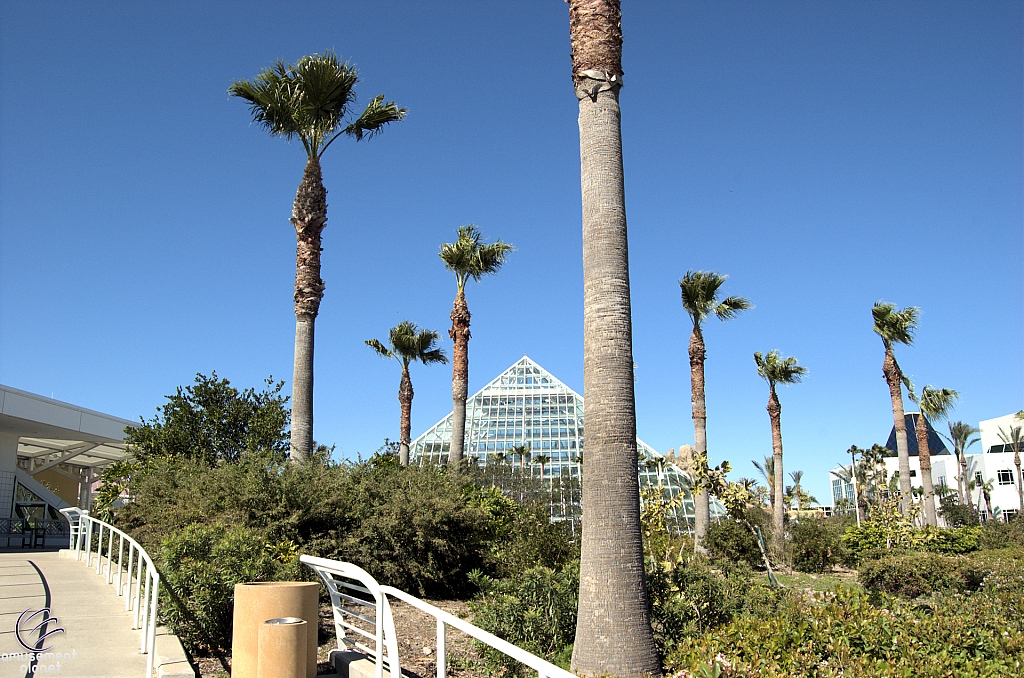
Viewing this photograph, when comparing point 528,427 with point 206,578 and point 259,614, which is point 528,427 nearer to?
point 206,578

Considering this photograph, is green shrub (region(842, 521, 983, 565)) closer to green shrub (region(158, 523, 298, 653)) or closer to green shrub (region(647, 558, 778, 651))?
green shrub (region(647, 558, 778, 651))

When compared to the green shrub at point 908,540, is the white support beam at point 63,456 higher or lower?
higher

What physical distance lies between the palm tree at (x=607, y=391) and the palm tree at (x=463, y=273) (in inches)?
559

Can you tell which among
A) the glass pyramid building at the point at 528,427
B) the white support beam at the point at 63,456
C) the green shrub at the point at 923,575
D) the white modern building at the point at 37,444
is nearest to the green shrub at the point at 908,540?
the green shrub at the point at 923,575

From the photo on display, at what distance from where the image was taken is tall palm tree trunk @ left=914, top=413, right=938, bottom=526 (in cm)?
2847

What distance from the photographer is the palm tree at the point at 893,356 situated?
2756 cm

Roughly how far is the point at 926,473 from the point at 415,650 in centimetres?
2975

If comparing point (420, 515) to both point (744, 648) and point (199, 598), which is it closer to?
point (199, 598)

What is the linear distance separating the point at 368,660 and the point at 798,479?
76.7 m

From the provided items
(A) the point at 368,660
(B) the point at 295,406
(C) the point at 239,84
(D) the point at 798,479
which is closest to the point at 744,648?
(A) the point at 368,660

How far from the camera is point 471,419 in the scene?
61094 millimetres

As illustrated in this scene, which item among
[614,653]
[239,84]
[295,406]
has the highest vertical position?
[239,84]

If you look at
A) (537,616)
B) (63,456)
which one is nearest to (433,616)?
(537,616)

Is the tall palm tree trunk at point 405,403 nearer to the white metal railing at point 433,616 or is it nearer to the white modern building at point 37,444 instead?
the white modern building at point 37,444
